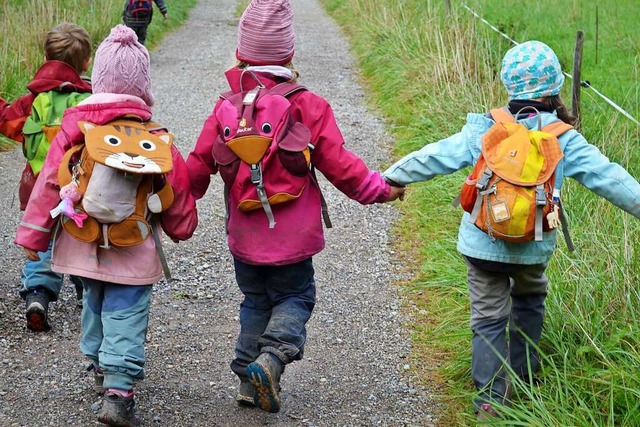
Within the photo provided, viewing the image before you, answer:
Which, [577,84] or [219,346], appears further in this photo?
[577,84]

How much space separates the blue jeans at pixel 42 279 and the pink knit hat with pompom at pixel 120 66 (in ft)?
4.52

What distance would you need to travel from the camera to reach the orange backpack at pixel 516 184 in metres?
3.26

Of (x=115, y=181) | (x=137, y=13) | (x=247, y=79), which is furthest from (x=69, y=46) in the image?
(x=137, y=13)

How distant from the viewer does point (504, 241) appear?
3471mm

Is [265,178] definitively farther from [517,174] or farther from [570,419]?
[570,419]

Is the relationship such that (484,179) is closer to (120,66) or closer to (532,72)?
(532,72)

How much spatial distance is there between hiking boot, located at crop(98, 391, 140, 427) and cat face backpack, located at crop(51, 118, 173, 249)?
1.96ft

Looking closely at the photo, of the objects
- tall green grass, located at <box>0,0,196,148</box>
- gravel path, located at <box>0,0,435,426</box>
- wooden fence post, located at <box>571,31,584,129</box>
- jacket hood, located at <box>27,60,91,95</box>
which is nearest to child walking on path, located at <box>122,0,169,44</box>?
tall green grass, located at <box>0,0,196,148</box>

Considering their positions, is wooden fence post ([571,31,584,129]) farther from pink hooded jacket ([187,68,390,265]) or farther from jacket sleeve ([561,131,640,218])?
pink hooded jacket ([187,68,390,265])

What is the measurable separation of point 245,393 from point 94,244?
91 centimetres

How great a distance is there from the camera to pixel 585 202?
534 cm

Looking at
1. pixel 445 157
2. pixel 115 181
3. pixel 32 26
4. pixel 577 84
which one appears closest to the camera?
pixel 115 181

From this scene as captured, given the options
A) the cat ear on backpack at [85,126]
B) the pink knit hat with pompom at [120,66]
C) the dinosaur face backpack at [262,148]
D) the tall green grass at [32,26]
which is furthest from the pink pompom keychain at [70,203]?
the tall green grass at [32,26]

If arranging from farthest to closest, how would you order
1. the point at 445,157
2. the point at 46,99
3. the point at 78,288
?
1. the point at 78,288
2. the point at 46,99
3. the point at 445,157
